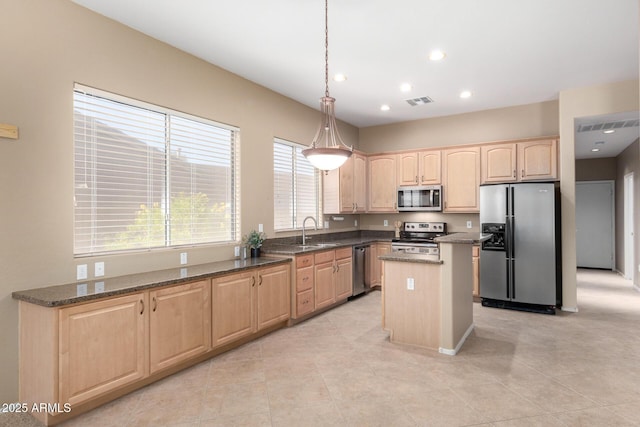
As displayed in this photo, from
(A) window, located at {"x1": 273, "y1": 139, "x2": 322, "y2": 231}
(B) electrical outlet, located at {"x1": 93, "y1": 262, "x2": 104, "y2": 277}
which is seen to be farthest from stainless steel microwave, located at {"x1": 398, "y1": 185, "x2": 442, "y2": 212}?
(B) electrical outlet, located at {"x1": 93, "y1": 262, "x2": 104, "y2": 277}

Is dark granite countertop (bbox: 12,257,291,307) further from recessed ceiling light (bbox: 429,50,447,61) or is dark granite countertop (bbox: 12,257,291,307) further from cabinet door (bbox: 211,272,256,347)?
recessed ceiling light (bbox: 429,50,447,61)

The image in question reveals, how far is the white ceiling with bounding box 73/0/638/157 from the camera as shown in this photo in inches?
117

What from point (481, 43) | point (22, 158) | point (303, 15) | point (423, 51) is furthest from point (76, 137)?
point (481, 43)

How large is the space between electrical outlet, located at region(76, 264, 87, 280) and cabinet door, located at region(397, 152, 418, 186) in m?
4.90

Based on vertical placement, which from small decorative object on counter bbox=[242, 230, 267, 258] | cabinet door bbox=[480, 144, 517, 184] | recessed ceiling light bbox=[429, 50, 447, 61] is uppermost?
recessed ceiling light bbox=[429, 50, 447, 61]

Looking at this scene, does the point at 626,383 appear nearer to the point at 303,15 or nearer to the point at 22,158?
the point at 303,15

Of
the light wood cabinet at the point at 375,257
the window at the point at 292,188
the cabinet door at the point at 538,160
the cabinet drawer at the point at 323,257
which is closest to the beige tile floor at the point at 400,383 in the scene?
the cabinet drawer at the point at 323,257

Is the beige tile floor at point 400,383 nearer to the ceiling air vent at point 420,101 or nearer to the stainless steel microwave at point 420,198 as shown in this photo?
the stainless steel microwave at point 420,198

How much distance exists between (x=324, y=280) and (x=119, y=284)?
2.69 m

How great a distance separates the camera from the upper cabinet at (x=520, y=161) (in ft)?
17.3

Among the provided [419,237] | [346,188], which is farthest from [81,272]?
[419,237]

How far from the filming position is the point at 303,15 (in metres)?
3.08

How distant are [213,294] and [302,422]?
143cm

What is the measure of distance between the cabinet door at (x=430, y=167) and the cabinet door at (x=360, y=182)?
3.25 feet
